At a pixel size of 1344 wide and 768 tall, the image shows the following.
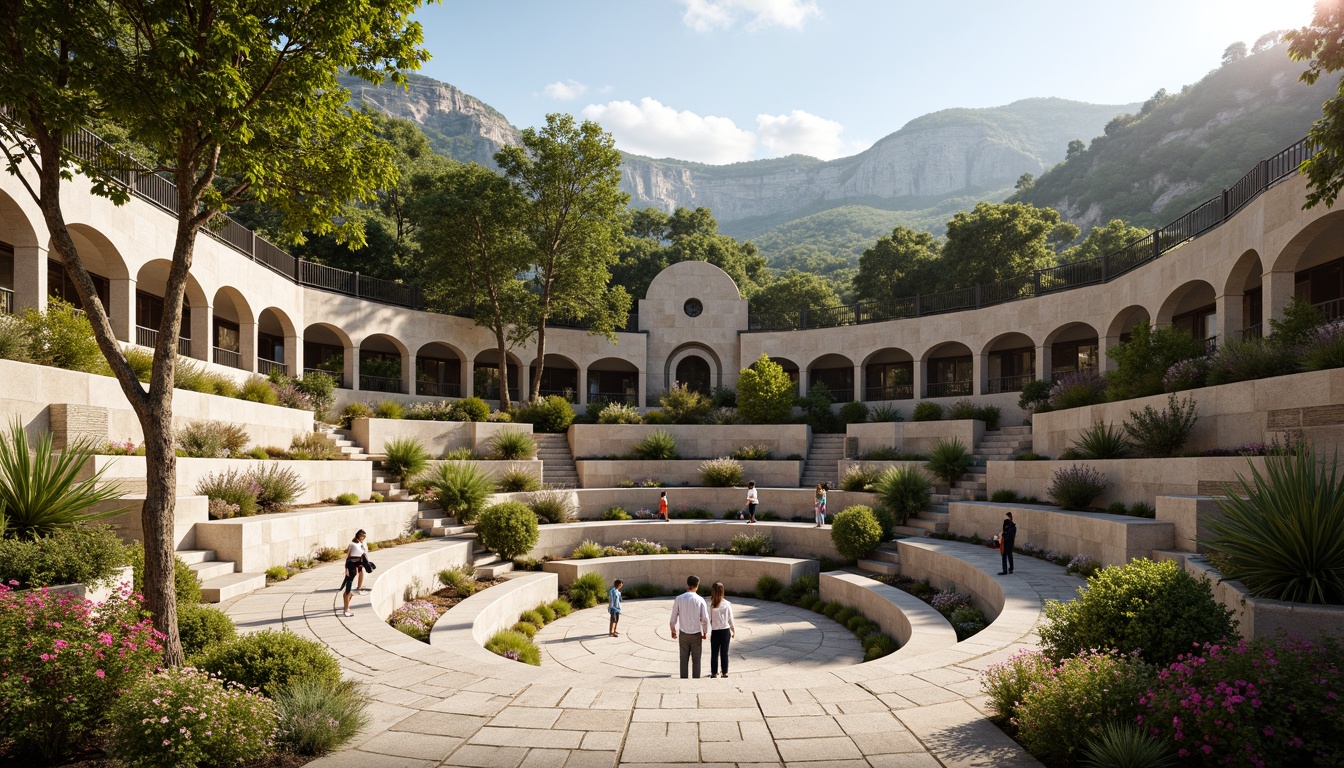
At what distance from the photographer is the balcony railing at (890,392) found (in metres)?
32.6

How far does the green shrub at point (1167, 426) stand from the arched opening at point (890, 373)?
18621 millimetres

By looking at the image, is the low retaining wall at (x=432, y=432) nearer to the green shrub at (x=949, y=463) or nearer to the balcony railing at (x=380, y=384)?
the balcony railing at (x=380, y=384)

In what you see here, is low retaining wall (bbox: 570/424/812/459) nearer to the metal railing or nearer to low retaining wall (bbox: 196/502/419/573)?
low retaining wall (bbox: 196/502/419/573)

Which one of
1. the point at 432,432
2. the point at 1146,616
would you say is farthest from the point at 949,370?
the point at 1146,616

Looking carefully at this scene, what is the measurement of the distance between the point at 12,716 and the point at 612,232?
26531 millimetres

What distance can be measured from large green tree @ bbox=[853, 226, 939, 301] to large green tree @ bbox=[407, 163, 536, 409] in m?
21.3

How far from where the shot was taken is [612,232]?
2970 cm

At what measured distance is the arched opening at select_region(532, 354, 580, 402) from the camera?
35.5 metres

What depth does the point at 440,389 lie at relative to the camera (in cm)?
3291

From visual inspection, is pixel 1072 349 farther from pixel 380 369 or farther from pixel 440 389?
pixel 380 369

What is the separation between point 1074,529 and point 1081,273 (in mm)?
16127

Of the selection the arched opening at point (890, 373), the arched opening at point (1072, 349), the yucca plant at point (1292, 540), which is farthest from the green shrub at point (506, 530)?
the arched opening at point (1072, 349)

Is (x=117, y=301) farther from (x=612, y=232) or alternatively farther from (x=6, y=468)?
(x=612, y=232)

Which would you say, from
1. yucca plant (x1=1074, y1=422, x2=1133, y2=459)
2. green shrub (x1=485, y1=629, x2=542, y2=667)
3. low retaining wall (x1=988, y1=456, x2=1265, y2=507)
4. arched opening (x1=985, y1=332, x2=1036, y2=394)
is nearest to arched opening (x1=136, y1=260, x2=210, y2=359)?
green shrub (x1=485, y1=629, x2=542, y2=667)
